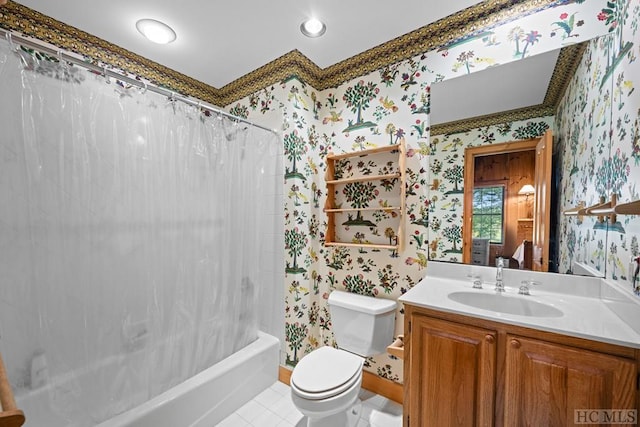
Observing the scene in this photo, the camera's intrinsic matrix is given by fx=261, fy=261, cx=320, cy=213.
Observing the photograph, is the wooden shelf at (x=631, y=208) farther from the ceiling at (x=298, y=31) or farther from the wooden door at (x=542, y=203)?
the ceiling at (x=298, y=31)

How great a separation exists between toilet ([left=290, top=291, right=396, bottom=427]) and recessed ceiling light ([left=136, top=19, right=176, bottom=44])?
2.07m

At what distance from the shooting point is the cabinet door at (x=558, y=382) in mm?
872

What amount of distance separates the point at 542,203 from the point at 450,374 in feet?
3.28

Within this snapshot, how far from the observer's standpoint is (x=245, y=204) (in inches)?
75.9

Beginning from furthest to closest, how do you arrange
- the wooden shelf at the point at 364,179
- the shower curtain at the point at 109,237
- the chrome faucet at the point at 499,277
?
the wooden shelf at the point at 364,179 < the chrome faucet at the point at 499,277 < the shower curtain at the point at 109,237

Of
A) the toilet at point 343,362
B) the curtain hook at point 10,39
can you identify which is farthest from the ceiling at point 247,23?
the toilet at point 343,362

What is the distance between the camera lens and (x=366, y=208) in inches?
73.2

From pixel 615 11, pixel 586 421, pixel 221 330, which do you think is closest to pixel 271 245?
pixel 221 330

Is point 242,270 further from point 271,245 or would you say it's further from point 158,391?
point 158,391

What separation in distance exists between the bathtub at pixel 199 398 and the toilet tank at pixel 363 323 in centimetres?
57

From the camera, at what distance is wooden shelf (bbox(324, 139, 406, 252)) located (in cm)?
169

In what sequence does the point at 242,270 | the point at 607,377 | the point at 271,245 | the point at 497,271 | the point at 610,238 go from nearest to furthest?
the point at 607,377
the point at 610,238
the point at 497,271
the point at 242,270
the point at 271,245

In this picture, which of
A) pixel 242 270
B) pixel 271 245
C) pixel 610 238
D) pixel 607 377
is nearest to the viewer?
pixel 607 377

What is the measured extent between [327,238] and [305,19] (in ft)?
4.74
